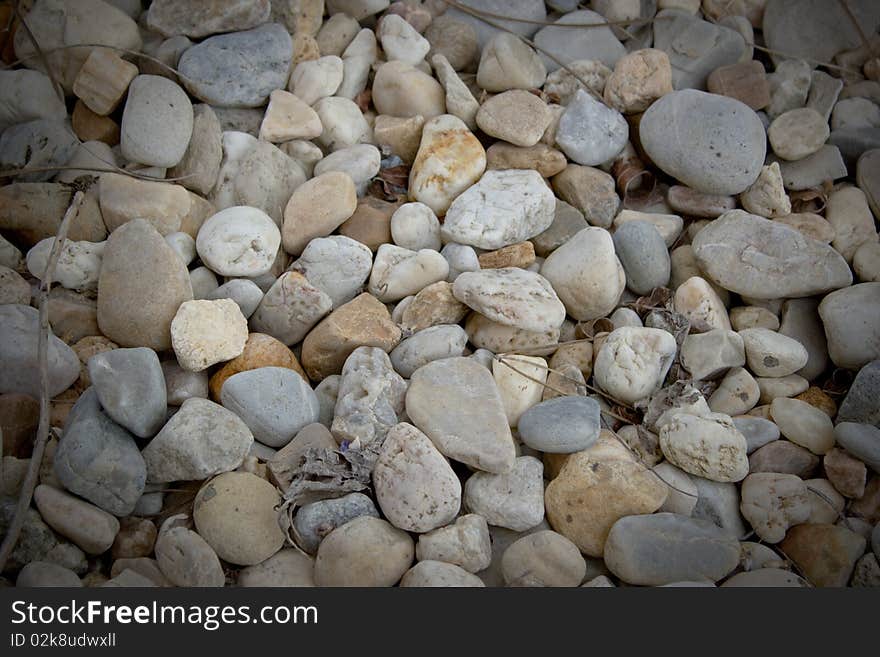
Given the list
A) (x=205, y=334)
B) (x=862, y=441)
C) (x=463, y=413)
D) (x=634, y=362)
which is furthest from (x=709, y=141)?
(x=205, y=334)

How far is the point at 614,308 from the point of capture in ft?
4.83

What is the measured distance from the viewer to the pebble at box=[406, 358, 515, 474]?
1206mm

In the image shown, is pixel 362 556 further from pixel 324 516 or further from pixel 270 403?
pixel 270 403

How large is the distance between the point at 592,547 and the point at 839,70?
1129 mm

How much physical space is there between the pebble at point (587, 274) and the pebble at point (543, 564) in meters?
0.42

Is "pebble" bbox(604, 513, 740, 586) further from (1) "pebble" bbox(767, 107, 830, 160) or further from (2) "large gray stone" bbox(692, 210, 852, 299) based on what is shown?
(1) "pebble" bbox(767, 107, 830, 160)

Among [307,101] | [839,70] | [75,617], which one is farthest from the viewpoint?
[839,70]

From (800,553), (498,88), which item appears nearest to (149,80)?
(498,88)

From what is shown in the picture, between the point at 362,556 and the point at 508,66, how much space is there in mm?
949

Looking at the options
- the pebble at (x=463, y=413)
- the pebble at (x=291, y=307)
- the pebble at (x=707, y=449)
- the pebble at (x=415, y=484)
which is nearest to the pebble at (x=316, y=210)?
the pebble at (x=291, y=307)

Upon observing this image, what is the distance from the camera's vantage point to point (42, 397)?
1171 mm

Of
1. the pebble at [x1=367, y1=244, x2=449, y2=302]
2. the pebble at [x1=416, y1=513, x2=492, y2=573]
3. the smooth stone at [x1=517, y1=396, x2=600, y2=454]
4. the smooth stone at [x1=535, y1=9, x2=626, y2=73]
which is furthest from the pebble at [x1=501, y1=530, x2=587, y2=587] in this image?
the smooth stone at [x1=535, y1=9, x2=626, y2=73]

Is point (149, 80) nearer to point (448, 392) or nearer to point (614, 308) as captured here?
point (448, 392)

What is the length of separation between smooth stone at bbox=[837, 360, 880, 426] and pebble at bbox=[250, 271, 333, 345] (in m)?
0.81
